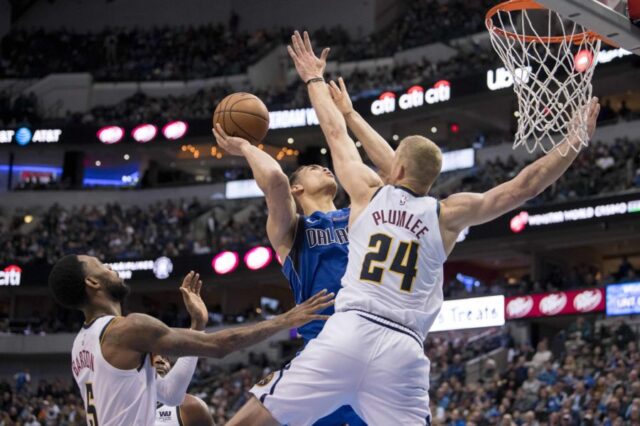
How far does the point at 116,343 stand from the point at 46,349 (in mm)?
29866

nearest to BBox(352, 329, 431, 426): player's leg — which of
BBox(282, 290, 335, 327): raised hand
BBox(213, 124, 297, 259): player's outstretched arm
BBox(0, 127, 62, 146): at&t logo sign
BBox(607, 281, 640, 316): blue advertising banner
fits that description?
BBox(282, 290, 335, 327): raised hand

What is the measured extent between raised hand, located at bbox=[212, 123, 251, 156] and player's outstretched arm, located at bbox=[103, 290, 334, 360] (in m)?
1.13

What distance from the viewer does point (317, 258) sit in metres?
5.48

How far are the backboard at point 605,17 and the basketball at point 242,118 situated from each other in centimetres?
182

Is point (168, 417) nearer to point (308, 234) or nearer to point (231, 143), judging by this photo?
point (308, 234)

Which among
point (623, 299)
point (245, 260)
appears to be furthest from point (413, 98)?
point (623, 299)

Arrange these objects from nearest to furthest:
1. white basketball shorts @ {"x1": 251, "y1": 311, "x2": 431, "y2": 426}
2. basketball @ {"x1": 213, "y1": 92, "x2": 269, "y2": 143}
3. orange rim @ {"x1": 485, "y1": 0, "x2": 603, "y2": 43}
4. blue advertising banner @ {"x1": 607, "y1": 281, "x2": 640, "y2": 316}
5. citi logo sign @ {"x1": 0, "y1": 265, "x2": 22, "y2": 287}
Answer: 1. white basketball shorts @ {"x1": 251, "y1": 311, "x2": 431, "y2": 426}
2. basketball @ {"x1": 213, "y1": 92, "x2": 269, "y2": 143}
3. orange rim @ {"x1": 485, "y1": 0, "x2": 603, "y2": 43}
4. blue advertising banner @ {"x1": 607, "y1": 281, "x2": 640, "y2": 316}
5. citi logo sign @ {"x1": 0, "y1": 265, "x2": 22, "y2": 287}

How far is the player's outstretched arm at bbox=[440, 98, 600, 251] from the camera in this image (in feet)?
15.2

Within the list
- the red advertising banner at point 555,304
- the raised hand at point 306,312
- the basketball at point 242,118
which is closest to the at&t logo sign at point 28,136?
the red advertising banner at point 555,304

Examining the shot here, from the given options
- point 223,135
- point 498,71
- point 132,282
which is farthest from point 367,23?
point 223,135

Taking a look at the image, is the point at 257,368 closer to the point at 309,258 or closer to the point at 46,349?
the point at 46,349

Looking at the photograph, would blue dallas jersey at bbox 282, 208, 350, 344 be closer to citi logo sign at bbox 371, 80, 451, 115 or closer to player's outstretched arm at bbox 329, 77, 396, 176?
player's outstretched arm at bbox 329, 77, 396, 176

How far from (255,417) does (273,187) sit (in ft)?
4.36

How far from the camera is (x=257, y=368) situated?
27.0 meters
